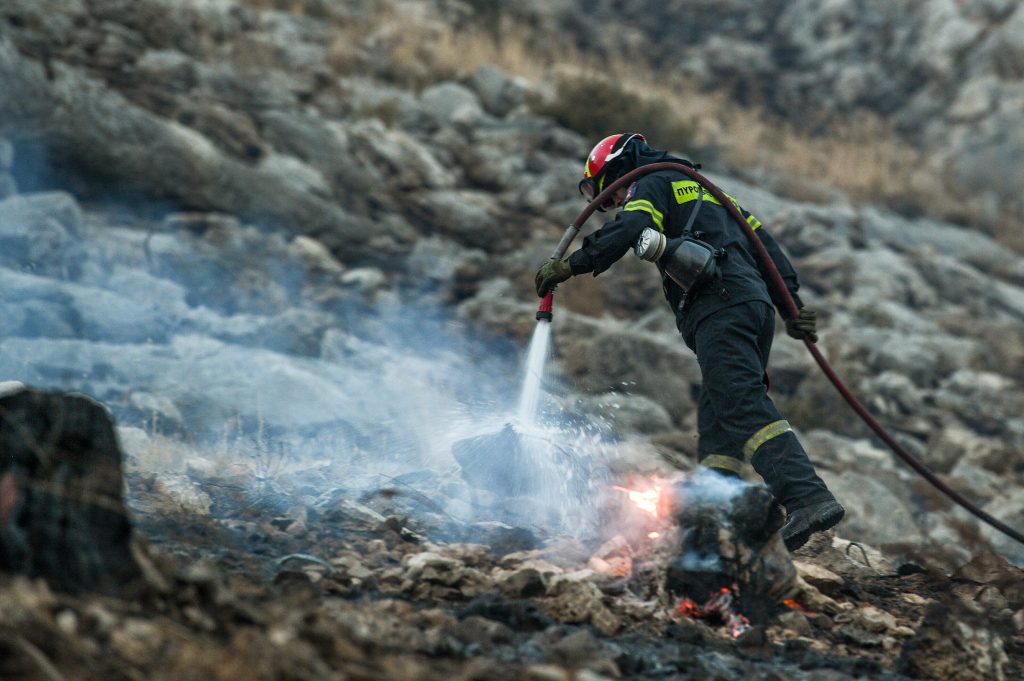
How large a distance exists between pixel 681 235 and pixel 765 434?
2.95 feet

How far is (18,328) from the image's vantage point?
5613 millimetres

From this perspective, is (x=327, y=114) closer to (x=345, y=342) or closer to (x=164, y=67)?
(x=164, y=67)

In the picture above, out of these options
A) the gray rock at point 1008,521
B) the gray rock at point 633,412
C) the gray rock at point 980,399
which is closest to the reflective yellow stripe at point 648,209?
the gray rock at point 633,412

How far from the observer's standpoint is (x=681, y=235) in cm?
416

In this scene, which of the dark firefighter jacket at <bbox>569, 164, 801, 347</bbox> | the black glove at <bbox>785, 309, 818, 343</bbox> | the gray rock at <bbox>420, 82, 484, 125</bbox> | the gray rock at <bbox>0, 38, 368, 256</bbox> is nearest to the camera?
the dark firefighter jacket at <bbox>569, 164, 801, 347</bbox>

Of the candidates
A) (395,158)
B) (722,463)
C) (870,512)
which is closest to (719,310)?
(722,463)

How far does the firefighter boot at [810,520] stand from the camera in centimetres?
371

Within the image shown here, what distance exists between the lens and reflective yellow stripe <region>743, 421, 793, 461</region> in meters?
3.89

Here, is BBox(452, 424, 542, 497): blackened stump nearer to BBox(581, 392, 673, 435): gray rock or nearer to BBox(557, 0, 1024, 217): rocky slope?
BBox(581, 392, 673, 435): gray rock

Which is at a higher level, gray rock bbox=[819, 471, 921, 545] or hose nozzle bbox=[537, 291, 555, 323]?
hose nozzle bbox=[537, 291, 555, 323]

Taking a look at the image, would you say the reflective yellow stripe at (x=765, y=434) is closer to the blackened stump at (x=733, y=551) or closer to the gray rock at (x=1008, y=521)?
the blackened stump at (x=733, y=551)

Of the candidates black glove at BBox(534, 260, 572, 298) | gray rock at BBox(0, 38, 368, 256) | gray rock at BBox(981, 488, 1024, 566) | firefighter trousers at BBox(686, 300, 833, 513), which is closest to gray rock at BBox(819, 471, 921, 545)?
gray rock at BBox(981, 488, 1024, 566)

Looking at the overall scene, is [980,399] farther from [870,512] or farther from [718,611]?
[718,611]

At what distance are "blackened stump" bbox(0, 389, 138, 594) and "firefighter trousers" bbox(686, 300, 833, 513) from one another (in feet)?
8.09
